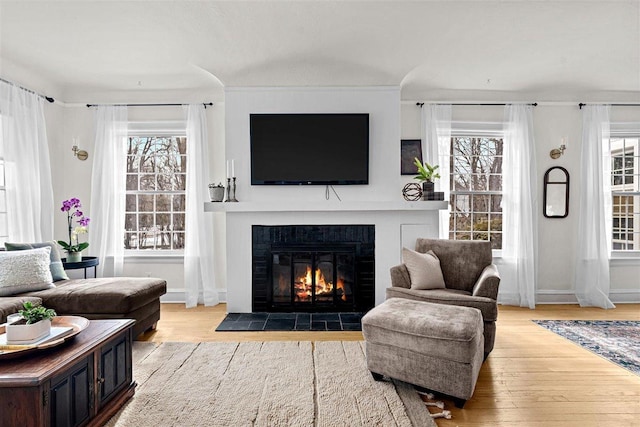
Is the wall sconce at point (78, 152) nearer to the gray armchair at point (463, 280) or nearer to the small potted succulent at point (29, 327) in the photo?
the small potted succulent at point (29, 327)

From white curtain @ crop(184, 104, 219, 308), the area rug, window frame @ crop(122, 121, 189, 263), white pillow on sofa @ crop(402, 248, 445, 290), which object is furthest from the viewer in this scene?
window frame @ crop(122, 121, 189, 263)

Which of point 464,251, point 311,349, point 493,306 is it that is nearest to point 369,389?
point 311,349

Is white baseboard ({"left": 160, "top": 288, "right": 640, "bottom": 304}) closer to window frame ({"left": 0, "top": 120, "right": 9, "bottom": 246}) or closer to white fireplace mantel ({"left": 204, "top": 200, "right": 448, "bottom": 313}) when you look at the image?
white fireplace mantel ({"left": 204, "top": 200, "right": 448, "bottom": 313})

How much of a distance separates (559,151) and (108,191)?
5.56 m

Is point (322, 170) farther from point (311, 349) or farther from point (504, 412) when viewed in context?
point (504, 412)

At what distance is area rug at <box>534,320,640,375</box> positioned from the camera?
283 cm

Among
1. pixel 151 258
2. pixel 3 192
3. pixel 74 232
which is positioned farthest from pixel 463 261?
pixel 3 192

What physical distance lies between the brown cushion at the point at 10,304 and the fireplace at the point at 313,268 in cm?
192

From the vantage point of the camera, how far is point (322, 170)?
154 inches

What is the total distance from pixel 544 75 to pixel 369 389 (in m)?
3.79

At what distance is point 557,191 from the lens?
4.46 metres

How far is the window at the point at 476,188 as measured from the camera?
4.58 m

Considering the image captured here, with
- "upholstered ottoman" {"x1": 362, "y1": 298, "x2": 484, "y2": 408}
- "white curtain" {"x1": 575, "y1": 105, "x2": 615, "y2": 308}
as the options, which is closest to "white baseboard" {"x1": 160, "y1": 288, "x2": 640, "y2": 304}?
"white curtain" {"x1": 575, "y1": 105, "x2": 615, "y2": 308}

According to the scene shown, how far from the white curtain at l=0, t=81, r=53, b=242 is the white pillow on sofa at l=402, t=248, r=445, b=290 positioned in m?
3.82
